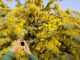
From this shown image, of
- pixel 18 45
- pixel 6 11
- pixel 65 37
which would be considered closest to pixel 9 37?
pixel 6 11

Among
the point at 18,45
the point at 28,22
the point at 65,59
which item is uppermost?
the point at 18,45

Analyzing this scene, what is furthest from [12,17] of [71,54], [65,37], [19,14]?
[71,54]

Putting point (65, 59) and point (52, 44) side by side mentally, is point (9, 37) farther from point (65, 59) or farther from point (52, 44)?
point (65, 59)

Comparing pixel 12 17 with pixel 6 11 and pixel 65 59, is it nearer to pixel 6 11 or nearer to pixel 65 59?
pixel 6 11

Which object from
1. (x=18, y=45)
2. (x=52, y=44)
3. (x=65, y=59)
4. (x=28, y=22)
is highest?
(x=18, y=45)

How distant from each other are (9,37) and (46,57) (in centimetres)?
100

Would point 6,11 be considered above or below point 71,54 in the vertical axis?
above

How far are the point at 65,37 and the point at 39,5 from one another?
1.07m

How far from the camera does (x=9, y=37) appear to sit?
18.7 ft

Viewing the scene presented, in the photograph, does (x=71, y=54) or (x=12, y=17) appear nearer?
(x=12, y=17)

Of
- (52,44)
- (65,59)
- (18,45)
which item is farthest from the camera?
(65,59)

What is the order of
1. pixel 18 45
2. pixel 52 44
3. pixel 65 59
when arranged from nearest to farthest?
pixel 18 45 → pixel 52 44 → pixel 65 59

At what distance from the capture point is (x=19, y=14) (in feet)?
20.2

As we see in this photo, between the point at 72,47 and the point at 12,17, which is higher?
the point at 12,17
